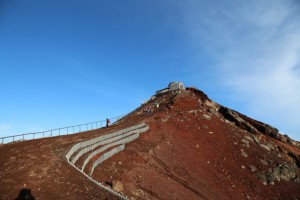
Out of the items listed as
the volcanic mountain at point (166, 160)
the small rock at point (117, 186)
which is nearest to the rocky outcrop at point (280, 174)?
the volcanic mountain at point (166, 160)

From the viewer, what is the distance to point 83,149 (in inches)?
1293

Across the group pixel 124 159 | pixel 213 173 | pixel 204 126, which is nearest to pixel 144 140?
pixel 124 159

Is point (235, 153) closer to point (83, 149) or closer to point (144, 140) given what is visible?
point (144, 140)

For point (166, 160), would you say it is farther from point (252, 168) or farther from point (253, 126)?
point (253, 126)

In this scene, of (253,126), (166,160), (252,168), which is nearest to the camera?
(166,160)

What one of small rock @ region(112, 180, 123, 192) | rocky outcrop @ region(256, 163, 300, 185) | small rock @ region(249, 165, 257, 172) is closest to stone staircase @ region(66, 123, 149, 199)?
small rock @ region(112, 180, 123, 192)

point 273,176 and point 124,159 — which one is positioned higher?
point 124,159

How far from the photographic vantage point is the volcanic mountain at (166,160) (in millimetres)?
23781

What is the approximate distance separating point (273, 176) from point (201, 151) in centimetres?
1127

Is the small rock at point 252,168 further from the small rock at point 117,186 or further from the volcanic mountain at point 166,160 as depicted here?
the small rock at point 117,186

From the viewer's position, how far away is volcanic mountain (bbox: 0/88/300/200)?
23.8m

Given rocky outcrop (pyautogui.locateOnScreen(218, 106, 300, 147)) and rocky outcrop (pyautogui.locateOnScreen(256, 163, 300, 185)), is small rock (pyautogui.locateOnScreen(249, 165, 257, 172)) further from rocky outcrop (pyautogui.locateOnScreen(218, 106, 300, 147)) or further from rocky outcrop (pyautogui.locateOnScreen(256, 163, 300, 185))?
rocky outcrop (pyautogui.locateOnScreen(218, 106, 300, 147))

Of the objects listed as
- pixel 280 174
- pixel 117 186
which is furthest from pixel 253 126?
pixel 117 186

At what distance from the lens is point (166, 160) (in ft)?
134
